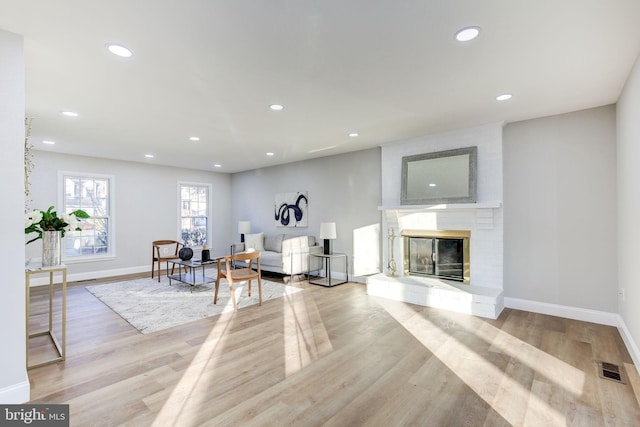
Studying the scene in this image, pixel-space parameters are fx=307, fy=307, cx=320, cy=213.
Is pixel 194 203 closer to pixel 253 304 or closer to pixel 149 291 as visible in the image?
pixel 149 291

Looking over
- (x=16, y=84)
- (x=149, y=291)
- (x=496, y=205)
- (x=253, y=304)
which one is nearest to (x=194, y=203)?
(x=149, y=291)

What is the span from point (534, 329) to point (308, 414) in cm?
281

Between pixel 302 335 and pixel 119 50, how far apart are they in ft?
9.75

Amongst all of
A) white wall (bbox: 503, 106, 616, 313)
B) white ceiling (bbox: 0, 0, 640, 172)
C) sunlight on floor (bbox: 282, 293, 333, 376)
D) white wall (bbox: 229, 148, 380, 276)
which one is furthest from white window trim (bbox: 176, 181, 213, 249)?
white wall (bbox: 503, 106, 616, 313)

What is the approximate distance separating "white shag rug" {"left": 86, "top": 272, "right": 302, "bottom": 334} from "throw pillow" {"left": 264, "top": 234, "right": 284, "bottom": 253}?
1.05 meters

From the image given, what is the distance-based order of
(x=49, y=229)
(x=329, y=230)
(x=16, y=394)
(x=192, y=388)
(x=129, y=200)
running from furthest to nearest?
(x=129, y=200), (x=329, y=230), (x=49, y=229), (x=192, y=388), (x=16, y=394)

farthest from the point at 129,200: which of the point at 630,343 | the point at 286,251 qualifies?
the point at 630,343

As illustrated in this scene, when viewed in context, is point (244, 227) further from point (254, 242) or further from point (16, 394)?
point (16, 394)

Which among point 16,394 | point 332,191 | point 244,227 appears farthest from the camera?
point 244,227

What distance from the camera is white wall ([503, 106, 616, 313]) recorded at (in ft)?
11.5

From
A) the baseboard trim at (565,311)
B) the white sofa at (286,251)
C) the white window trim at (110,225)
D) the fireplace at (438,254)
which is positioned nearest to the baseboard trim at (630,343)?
the baseboard trim at (565,311)

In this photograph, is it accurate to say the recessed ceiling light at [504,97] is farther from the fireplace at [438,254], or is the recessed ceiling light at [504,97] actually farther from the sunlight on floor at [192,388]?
the sunlight on floor at [192,388]

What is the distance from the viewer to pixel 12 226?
207cm

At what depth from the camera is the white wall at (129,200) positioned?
18.8 ft
